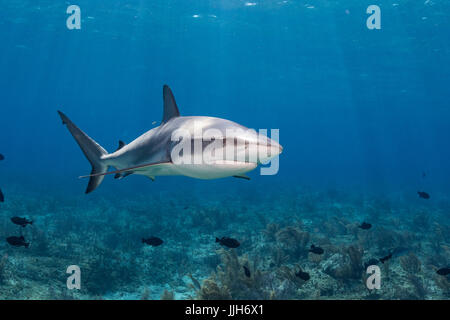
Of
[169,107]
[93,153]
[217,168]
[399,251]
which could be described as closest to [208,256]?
[93,153]

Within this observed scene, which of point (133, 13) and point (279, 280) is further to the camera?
point (133, 13)

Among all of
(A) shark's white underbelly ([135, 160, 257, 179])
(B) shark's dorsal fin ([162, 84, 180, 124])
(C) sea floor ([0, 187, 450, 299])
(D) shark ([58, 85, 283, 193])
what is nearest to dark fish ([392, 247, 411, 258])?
(C) sea floor ([0, 187, 450, 299])

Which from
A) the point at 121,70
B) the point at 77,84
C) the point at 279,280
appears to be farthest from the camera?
the point at 77,84

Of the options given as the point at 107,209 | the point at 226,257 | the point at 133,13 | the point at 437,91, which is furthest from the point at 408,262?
the point at 437,91

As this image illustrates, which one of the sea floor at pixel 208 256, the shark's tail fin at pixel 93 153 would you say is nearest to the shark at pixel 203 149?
the shark's tail fin at pixel 93 153

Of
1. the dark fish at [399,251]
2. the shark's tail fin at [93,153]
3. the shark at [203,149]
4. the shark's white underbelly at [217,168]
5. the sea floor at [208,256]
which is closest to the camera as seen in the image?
the shark at [203,149]

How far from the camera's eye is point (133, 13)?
33.5 meters

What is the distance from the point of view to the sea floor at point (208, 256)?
6344mm

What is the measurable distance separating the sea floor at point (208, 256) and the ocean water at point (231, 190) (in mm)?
55

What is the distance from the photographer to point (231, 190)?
29109mm

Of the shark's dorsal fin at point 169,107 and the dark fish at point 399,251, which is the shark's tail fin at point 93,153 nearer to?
the shark's dorsal fin at point 169,107

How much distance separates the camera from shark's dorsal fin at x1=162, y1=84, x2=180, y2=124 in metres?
4.93

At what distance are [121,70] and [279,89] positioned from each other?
3850 centimetres

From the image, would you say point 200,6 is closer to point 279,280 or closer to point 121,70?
point 279,280
